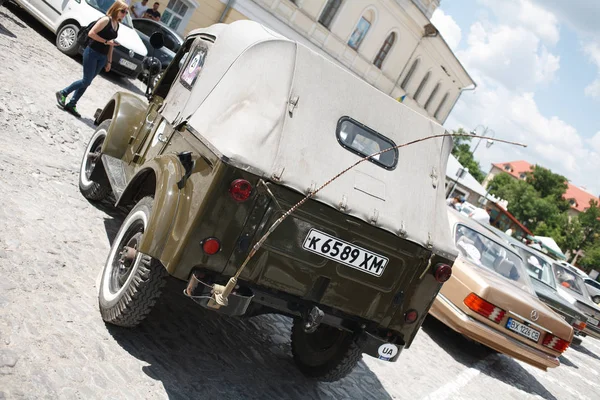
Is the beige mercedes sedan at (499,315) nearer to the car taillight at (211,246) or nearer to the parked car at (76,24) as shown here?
the car taillight at (211,246)

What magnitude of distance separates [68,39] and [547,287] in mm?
10760

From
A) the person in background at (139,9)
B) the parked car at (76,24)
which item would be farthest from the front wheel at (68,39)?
the person in background at (139,9)

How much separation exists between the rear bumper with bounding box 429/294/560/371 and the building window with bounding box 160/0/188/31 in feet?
56.3

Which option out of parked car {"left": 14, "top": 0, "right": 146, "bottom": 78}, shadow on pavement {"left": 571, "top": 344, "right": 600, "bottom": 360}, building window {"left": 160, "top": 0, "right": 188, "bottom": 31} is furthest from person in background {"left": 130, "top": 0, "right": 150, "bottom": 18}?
shadow on pavement {"left": 571, "top": 344, "right": 600, "bottom": 360}

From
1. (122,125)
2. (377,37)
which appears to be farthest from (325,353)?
(377,37)

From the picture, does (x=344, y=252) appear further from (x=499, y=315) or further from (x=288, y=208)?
(x=499, y=315)

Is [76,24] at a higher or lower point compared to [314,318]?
higher

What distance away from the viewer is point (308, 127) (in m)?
3.79

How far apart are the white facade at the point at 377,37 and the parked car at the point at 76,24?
366 inches

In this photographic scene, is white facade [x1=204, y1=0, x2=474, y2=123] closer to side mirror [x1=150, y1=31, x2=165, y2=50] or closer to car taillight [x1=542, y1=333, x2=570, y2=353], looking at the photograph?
side mirror [x1=150, y1=31, x2=165, y2=50]

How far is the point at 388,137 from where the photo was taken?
4.27 m

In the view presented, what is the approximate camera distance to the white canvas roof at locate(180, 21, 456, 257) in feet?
11.7

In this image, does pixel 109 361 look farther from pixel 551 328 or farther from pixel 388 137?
pixel 551 328

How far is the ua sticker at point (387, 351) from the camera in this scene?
13.1ft
